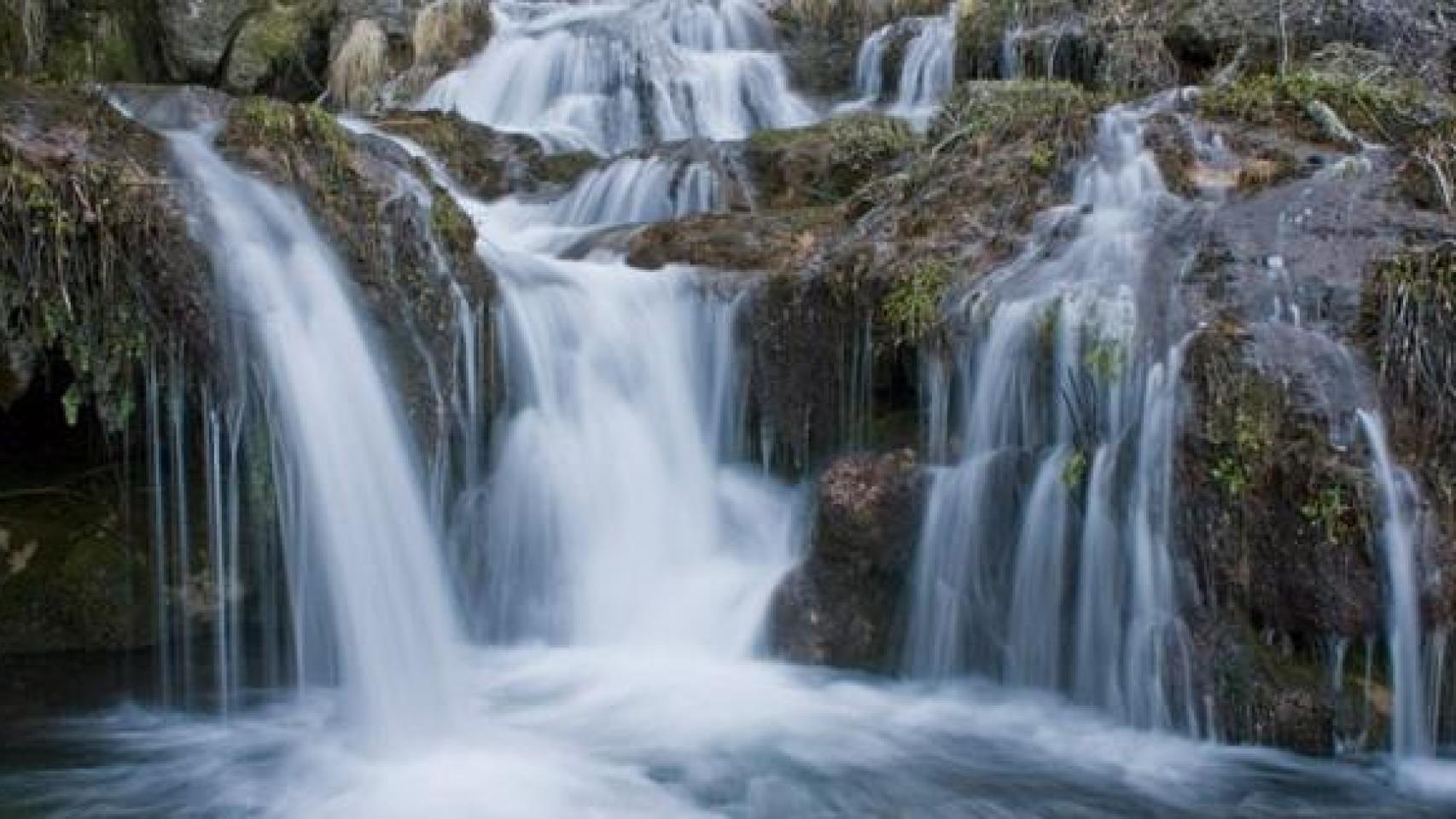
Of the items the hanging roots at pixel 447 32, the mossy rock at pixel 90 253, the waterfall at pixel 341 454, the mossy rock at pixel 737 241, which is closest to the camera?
the mossy rock at pixel 90 253

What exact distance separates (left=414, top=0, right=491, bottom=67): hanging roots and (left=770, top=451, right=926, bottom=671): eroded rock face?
9140mm

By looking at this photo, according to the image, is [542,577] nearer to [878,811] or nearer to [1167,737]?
[878,811]

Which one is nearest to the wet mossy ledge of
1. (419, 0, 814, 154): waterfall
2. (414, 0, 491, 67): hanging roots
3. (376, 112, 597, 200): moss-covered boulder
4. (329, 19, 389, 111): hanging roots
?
(376, 112, 597, 200): moss-covered boulder

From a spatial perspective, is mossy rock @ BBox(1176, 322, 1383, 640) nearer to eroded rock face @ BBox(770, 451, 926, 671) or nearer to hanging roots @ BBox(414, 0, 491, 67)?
eroded rock face @ BBox(770, 451, 926, 671)

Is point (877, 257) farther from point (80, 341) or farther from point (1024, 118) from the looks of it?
point (80, 341)

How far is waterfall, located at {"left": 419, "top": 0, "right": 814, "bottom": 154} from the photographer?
40.0 ft

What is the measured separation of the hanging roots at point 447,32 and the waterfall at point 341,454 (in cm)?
803

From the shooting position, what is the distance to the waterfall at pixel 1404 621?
16.2 ft

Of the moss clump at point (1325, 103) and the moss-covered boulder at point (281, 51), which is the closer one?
the moss clump at point (1325, 103)

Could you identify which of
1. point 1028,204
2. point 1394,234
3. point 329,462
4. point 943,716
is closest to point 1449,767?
point 943,716

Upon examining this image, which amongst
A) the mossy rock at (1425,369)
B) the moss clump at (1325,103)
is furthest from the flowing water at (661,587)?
the mossy rock at (1425,369)

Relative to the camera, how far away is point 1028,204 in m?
7.05

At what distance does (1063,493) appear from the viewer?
18.6 feet

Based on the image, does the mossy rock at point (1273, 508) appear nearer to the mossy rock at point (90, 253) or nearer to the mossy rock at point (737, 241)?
the mossy rock at point (737, 241)
